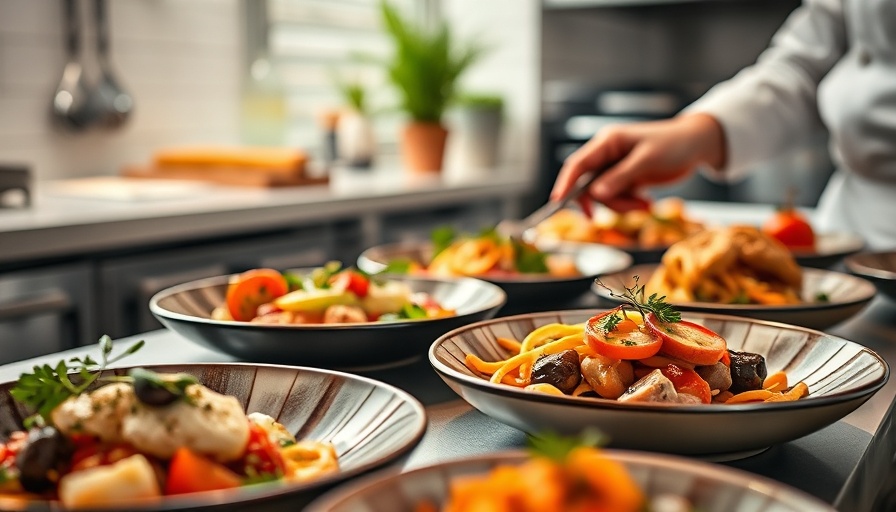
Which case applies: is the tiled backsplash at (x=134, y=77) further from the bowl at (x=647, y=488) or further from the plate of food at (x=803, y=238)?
the bowl at (x=647, y=488)

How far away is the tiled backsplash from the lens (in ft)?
9.50

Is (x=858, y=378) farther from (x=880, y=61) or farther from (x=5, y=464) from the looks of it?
(x=880, y=61)

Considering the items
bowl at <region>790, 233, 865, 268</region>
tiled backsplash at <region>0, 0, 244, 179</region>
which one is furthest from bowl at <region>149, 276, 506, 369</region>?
tiled backsplash at <region>0, 0, 244, 179</region>

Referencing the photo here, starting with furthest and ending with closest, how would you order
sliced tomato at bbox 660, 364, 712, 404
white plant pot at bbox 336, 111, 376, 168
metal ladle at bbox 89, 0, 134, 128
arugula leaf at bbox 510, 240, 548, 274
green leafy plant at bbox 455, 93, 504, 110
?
1. green leafy plant at bbox 455, 93, 504, 110
2. white plant pot at bbox 336, 111, 376, 168
3. metal ladle at bbox 89, 0, 134, 128
4. arugula leaf at bbox 510, 240, 548, 274
5. sliced tomato at bbox 660, 364, 712, 404

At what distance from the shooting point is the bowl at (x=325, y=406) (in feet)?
2.32

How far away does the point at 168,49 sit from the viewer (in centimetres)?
338

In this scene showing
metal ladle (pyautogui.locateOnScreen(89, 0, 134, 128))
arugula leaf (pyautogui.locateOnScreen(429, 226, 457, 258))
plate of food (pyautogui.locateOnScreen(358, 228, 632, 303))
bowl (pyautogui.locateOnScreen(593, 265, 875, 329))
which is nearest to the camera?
bowl (pyautogui.locateOnScreen(593, 265, 875, 329))

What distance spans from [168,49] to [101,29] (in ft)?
1.12

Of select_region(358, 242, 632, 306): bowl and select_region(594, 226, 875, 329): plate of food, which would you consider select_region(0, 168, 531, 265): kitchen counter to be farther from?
select_region(594, 226, 875, 329): plate of food

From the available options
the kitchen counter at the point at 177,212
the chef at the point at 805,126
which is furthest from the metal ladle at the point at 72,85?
A: the chef at the point at 805,126

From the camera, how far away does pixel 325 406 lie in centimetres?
81

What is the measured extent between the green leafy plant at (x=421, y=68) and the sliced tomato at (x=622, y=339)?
125 inches

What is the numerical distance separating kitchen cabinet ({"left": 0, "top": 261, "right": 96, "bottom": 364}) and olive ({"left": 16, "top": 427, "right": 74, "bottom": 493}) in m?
1.58

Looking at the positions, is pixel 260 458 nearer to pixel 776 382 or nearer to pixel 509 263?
pixel 776 382
